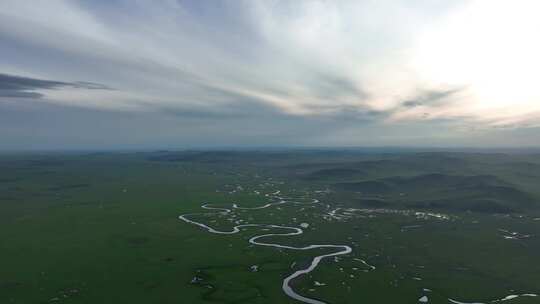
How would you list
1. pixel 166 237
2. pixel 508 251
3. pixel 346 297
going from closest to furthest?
pixel 346 297
pixel 508 251
pixel 166 237

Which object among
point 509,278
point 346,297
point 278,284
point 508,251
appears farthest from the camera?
point 508,251

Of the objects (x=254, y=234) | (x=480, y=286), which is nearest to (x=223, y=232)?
(x=254, y=234)

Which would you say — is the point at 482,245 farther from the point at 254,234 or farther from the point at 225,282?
the point at 225,282

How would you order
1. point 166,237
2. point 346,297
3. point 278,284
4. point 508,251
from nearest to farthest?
point 346,297 < point 278,284 < point 508,251 < point 166,237

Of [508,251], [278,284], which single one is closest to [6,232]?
[278,284]

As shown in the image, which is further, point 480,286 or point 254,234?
point 254,234

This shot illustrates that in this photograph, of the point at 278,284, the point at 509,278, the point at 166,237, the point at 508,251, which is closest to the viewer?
the point at 278,284

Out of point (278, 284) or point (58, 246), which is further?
point (58, 246)

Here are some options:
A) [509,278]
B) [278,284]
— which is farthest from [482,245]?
[278,284]

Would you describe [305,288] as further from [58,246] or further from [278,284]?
[58,246]
